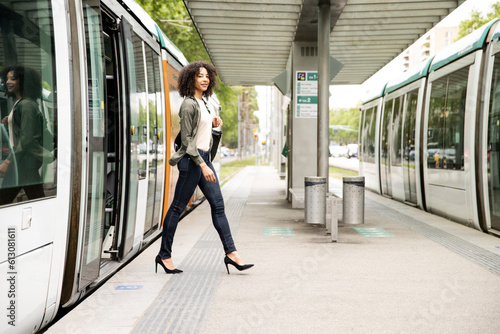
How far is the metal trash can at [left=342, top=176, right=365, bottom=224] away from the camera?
8219 millimetres

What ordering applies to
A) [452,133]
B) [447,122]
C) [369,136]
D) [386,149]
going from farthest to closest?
[369,136] < [386,149] < [447,122] < [452,133]

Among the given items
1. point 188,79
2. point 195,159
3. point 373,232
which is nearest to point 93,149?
point 195,159

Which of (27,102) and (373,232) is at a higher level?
(27,102)

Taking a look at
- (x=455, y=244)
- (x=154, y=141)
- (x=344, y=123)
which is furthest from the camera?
(x=344, y=123)

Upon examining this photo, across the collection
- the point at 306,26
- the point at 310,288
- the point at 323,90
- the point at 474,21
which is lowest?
the point at 310,288

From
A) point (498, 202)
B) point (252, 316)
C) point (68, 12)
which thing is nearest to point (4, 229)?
point (68, 12)

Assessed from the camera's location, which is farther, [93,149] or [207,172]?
[207,172]

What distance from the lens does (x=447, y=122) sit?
10102 mm

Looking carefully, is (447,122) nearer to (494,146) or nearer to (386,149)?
(494,146)

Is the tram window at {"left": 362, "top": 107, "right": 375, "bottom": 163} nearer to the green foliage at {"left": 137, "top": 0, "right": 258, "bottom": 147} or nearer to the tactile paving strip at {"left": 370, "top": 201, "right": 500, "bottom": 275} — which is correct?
the green foliage at {"left": 137, "top": 0, "right": 258, "bottom": 147}

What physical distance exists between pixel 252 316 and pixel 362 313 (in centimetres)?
82

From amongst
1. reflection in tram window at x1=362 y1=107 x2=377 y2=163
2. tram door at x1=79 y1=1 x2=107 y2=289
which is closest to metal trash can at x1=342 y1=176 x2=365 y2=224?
tram door at x1=79 y1=1 x2=107 y2=289

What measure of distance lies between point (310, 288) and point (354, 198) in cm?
327

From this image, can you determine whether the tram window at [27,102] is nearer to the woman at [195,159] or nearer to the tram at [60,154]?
the tram at [60,154]
